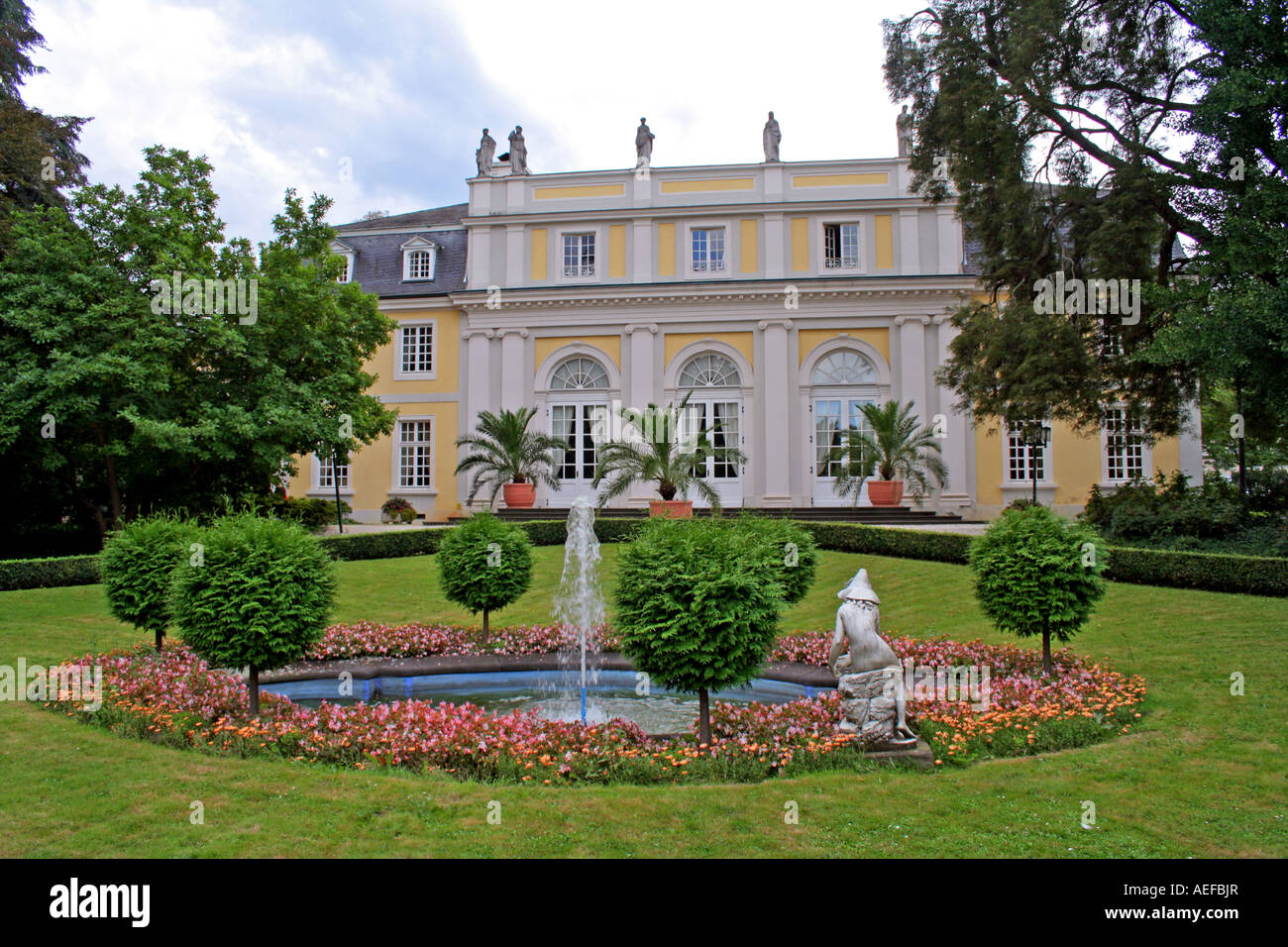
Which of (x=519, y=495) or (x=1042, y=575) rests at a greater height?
(x=519, y=495)

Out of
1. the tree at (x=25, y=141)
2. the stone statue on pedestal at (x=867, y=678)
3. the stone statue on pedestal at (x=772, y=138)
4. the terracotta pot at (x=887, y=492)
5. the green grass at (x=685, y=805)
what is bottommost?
the green grass at (x=685, y=805)

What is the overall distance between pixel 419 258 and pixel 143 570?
→ 2256 cm

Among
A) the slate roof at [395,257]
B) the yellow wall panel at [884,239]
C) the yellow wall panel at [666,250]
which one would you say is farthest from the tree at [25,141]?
the yellow wall panel at [884,239]

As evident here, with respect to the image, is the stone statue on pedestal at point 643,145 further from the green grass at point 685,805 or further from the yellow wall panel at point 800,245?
the green grass at point 685,805

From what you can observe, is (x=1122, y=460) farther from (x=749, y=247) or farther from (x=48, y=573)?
(x=48, y=573)

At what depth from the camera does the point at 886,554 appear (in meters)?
17.9

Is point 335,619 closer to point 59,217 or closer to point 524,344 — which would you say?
point 59,217

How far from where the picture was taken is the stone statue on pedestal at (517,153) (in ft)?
95.1

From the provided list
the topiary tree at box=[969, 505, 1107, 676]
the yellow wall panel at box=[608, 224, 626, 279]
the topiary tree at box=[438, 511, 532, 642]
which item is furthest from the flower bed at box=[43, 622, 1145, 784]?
the yellow wall panel at box=[608, 224, 626, 279]

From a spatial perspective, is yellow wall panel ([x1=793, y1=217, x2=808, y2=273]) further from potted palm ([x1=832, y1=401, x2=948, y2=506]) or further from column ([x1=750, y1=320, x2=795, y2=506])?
potted palm ([x1=832, y1=401, x2=948, y2=506])

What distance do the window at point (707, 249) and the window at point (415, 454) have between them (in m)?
10.8

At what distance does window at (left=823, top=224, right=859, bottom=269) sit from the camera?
90.7 feet

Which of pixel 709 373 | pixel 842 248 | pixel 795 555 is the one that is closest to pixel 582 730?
pixel 795 555
